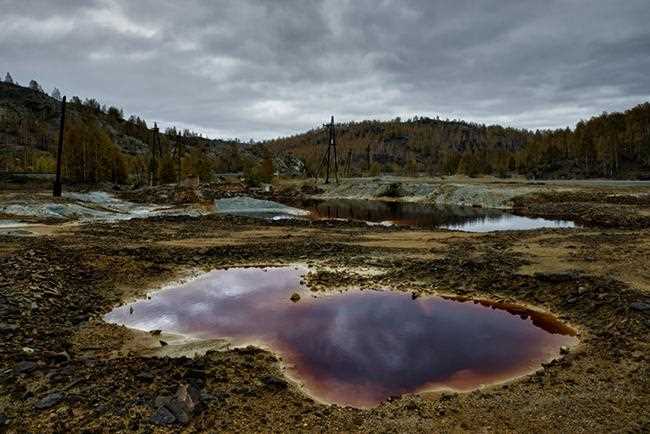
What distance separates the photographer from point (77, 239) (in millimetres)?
23656

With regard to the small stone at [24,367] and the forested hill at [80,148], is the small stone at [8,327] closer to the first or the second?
the small stone at [24,367]

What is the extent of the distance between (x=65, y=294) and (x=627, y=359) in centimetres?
1443

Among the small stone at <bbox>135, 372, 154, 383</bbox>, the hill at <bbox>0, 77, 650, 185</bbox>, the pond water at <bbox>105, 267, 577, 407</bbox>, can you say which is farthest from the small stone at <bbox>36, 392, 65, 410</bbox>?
the hill at <bbox>0, 77, 650, 185</bbox>

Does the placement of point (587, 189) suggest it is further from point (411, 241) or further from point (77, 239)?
point (77, 239)

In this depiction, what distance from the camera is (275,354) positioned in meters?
10.9

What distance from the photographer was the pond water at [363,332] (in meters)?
9.73

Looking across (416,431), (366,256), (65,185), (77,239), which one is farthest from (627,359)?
(65,185)

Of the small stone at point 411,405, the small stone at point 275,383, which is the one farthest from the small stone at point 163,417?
the small stone at point 411,405

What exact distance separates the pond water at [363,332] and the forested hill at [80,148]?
212 feet

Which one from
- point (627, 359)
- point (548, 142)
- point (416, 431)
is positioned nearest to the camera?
point (416, 431)

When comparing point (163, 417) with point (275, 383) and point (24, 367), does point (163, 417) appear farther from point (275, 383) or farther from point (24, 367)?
point (24, 367)

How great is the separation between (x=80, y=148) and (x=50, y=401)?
7206 centimetres

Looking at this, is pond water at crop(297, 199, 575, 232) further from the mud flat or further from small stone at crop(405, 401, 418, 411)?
small stone at crop(405, 401, 418, 411)

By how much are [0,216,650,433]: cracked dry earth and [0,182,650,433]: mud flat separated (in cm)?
4
